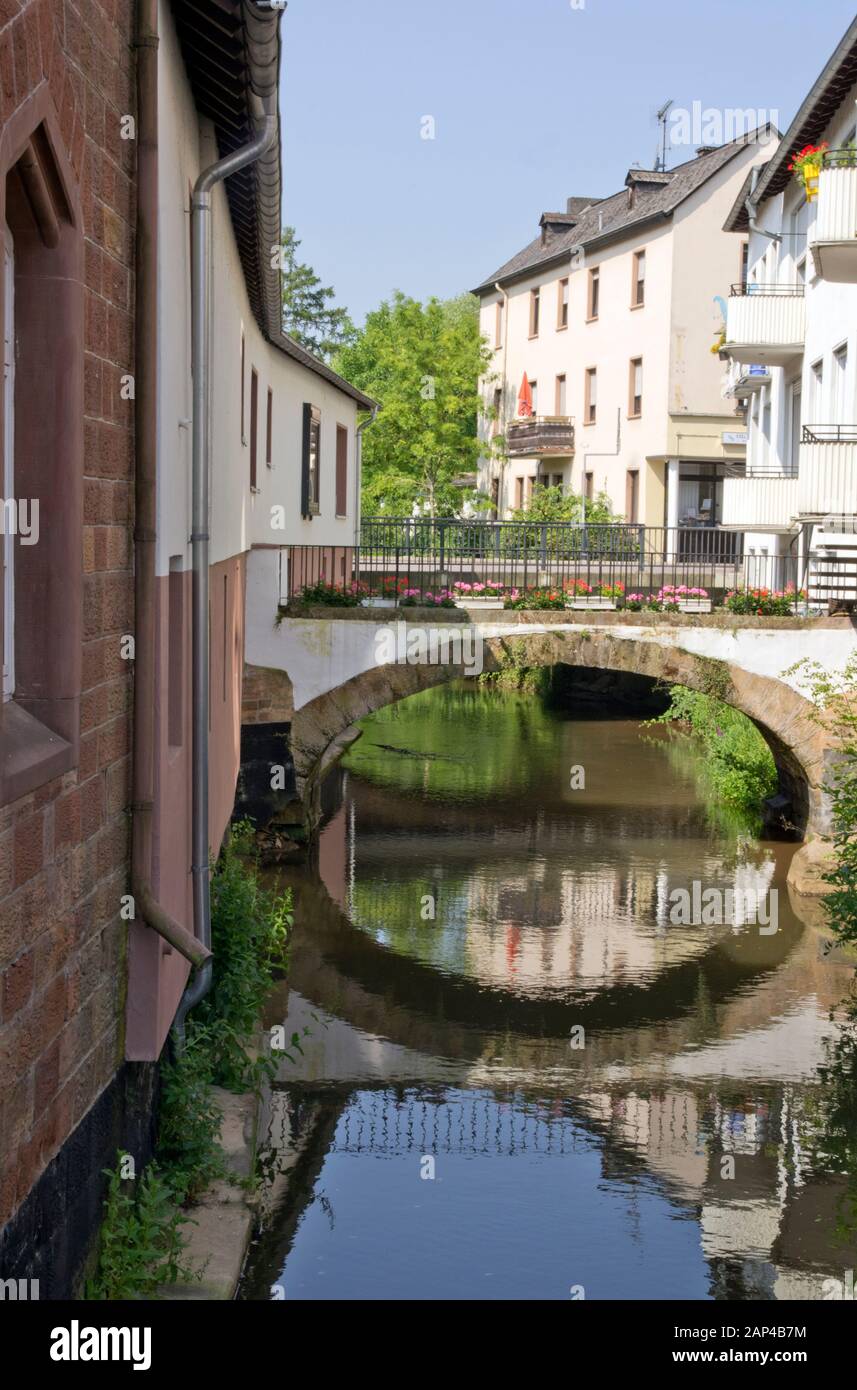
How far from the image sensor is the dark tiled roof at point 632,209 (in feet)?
121

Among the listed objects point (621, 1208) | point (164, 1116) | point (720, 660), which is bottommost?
point (621, 1208)

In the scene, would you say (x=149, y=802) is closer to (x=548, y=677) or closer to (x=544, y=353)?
(x=548, y=677)

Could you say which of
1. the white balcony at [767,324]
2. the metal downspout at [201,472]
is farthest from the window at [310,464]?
the metal downspout at [201,472]

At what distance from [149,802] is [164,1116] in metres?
2.74

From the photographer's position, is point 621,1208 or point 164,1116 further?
point 621,1208

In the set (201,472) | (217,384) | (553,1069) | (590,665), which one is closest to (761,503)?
(590,665)

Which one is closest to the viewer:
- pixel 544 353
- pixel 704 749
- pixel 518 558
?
pixel 518 558

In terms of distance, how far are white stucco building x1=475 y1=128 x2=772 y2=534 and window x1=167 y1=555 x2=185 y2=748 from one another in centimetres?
2979

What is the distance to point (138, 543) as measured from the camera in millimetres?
6711

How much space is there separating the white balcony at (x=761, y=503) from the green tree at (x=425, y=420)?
25.3m

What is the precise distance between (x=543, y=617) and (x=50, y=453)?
14298mm

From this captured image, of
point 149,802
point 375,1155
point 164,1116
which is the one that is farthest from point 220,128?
point 375,1155

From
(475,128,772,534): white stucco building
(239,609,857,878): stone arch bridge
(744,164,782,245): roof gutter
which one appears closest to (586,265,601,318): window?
(475,128,772,534): white stucco building

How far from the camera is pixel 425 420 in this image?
48.6m
